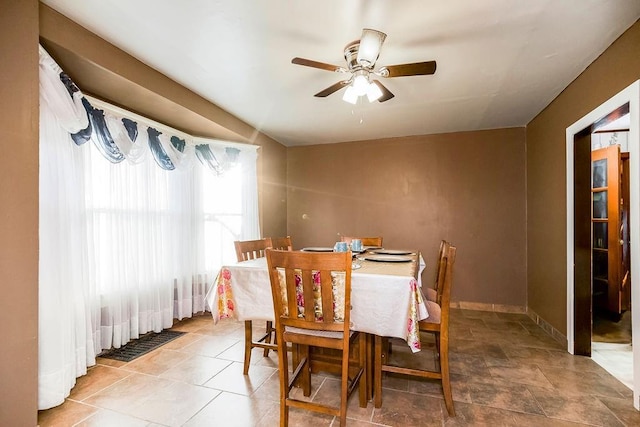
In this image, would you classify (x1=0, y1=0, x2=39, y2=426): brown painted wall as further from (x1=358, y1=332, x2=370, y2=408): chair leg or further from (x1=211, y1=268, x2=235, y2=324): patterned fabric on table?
(x1=358, y1=332, x2=370, y2=408): chair leg

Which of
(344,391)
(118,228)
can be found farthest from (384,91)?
(118,228)

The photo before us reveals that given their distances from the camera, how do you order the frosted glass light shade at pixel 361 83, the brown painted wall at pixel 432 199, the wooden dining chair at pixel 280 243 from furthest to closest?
the brown painted wall at pixel 432 199, the wooden dining chair at pixel 280 243, the frosted glass light shade at pixel 361 83

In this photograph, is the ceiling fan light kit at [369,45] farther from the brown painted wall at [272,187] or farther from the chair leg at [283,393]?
the brown painted wall at [272,187]

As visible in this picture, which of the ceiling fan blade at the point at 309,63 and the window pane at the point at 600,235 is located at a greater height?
the ceiling fan blade at the point at 309,63

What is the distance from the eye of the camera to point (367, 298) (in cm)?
170

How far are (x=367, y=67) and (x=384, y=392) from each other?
2170 mm

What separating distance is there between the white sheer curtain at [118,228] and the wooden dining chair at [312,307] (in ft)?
4.91

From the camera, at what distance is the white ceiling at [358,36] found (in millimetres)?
1715

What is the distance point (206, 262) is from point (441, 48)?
3.30 meters

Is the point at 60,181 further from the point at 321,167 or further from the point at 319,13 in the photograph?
the point at 321,167

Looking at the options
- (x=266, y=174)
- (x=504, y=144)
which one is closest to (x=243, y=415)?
(x=266, y=174)

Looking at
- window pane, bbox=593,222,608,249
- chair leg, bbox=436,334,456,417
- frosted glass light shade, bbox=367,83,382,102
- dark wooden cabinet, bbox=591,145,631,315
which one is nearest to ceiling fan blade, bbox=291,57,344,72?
frosted glass light shade, bbox=367,83,382,102

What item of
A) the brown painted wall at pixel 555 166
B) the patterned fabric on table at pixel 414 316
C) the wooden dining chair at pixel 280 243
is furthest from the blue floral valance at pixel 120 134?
the brown painted wall at pixel 555 166

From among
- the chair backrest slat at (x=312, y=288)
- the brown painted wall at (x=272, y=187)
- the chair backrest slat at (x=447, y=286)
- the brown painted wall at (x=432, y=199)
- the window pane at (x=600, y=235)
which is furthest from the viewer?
the brown painted wall at (x=272, y=187)
